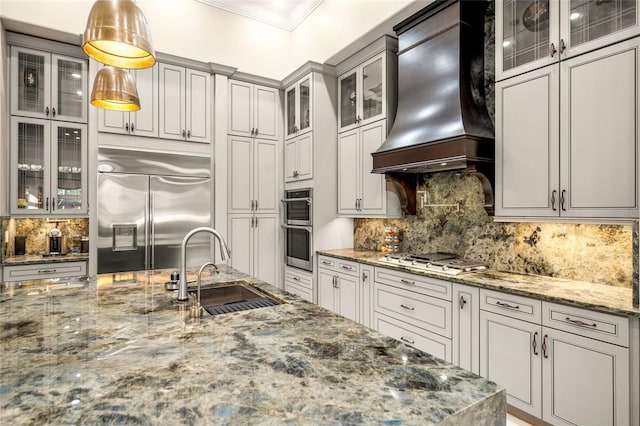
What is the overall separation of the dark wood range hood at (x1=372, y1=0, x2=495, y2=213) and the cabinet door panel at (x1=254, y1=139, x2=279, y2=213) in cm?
177

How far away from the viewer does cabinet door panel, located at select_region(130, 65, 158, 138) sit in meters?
3.73

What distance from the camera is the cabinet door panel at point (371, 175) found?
357 cm

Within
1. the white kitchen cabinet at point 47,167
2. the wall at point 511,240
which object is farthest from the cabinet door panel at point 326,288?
the white kitchen cabinet at point 47,167

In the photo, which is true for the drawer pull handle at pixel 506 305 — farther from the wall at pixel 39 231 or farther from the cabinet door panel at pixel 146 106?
the wall at pixel 39 231

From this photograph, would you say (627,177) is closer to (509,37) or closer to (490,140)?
(490,140)

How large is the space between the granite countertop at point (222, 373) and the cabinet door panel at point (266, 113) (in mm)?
3278

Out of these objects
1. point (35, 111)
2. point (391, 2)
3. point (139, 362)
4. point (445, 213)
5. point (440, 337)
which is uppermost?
point (391, 2)

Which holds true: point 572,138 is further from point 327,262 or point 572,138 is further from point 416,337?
point 327,262

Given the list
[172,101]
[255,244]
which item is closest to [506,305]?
[255,244]

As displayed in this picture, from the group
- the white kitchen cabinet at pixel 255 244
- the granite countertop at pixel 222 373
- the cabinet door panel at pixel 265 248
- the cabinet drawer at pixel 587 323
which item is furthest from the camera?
the cabinet door panel at pixel 265 248

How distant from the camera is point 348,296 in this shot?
11.7 ft

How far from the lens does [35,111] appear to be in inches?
139

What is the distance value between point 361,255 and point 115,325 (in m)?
2.59

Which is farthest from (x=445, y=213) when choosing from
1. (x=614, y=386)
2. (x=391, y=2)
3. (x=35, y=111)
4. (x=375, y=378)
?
(x=35, y=111)
